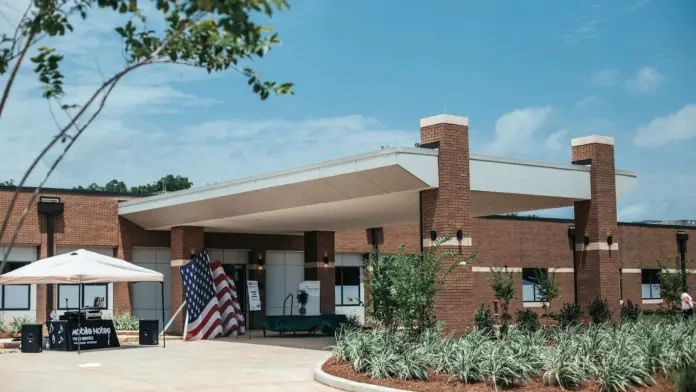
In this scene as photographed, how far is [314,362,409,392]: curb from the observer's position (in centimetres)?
1464

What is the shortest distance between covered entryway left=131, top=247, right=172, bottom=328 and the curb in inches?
A: 682

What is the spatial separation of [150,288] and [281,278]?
5.74 m

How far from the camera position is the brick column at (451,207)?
20266mm

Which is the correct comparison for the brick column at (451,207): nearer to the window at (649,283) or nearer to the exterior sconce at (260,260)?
the exterior sconce at (260,260)

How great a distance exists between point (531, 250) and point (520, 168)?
68.5 feet

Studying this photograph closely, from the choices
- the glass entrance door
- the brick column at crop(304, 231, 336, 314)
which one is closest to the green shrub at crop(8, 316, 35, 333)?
the glass entrance door

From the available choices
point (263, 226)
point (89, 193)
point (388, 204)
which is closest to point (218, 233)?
point (263, 226)

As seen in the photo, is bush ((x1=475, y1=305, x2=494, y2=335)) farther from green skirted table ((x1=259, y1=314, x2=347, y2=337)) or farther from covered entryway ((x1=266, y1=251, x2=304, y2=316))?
covered entryway ((x1=266, y1=251, x2=304, y2=316))

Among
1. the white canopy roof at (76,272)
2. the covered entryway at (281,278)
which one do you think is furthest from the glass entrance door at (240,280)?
the white canopy roof at (76,272)

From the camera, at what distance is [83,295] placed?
1233 inches

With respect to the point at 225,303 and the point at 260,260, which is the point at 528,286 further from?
the point at 225,303

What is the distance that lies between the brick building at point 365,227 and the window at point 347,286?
0.05 m

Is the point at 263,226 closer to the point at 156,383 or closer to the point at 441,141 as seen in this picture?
the point at 441,141

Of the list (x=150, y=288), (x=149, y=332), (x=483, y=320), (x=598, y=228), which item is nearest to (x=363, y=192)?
(x=483, y=320)
